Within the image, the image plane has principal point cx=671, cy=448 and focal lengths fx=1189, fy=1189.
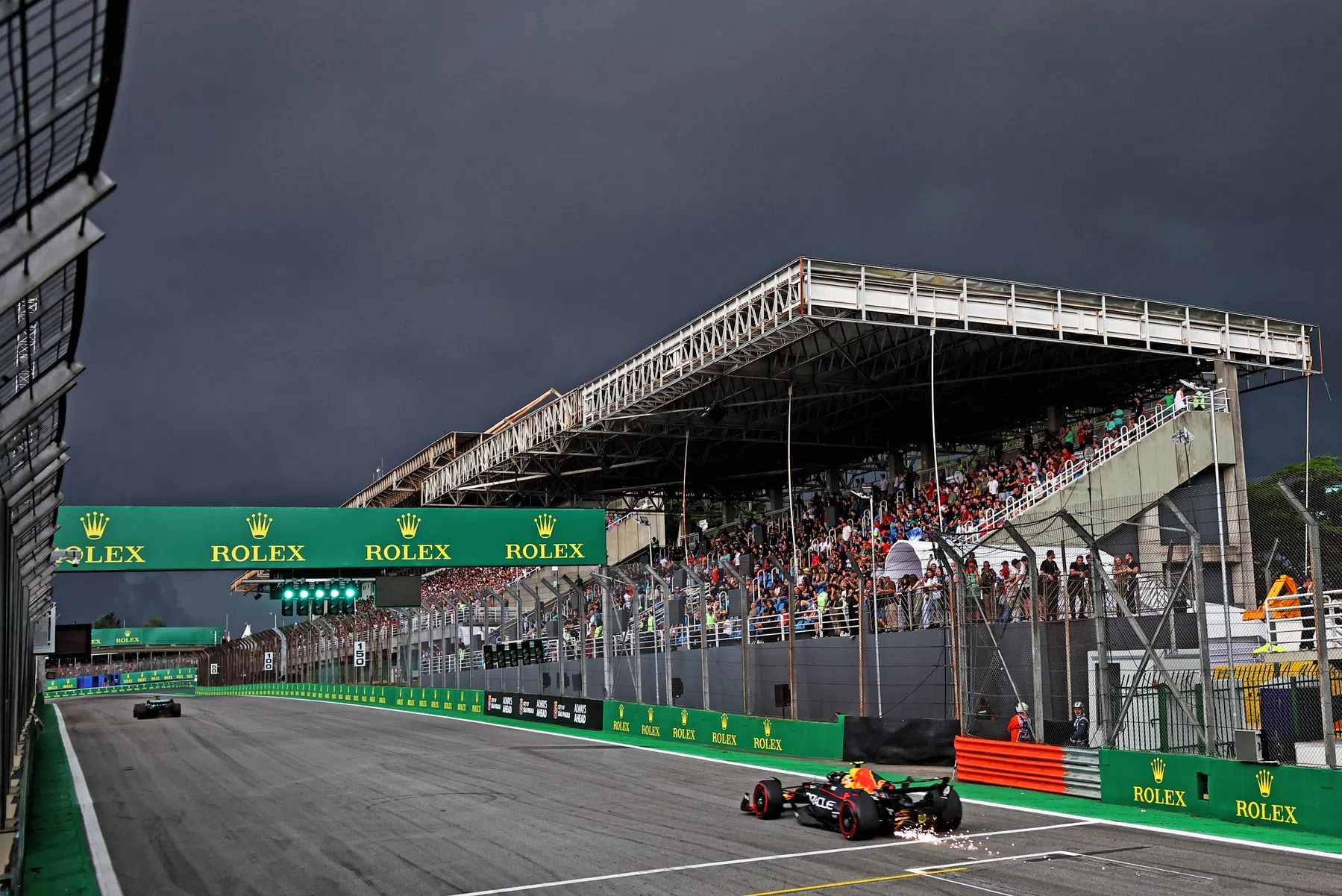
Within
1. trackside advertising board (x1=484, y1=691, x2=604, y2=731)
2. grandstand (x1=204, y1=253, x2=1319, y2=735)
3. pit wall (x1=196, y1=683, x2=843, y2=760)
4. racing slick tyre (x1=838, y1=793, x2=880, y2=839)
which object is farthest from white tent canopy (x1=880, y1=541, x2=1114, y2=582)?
racing slick tyre (x1=838, y1=793, x2=880, y2=839)

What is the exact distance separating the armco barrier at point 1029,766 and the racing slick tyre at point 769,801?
4268mm

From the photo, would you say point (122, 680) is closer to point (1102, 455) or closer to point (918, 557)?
point (918, 557)

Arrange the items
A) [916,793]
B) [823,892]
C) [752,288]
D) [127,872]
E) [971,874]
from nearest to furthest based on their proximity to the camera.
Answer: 1. [823,892]
2. [971,874]
3. [127,872]
4. [916,793]
5. [752,288]

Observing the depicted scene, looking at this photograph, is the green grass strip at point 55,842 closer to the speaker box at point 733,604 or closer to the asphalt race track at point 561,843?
the asphalt race track at point 561,843

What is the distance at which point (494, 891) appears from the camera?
1005cm

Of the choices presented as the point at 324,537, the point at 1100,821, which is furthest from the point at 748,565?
the point at 1100,821

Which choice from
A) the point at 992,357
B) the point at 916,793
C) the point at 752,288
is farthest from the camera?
the point at 992,357

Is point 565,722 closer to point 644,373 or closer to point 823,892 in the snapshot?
point 644,373

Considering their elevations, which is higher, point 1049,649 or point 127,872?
point 1049,649

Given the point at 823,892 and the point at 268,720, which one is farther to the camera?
the point at 268,720

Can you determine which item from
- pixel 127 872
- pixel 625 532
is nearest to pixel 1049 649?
pixel 127 872

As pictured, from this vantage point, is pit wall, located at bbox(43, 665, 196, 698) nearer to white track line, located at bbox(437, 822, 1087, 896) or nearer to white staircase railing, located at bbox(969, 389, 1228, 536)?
white staircase railing, located at bbox(969, 389, 1228, 536)

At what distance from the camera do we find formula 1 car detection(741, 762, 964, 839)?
1227cm

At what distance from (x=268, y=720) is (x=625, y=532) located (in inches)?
960
